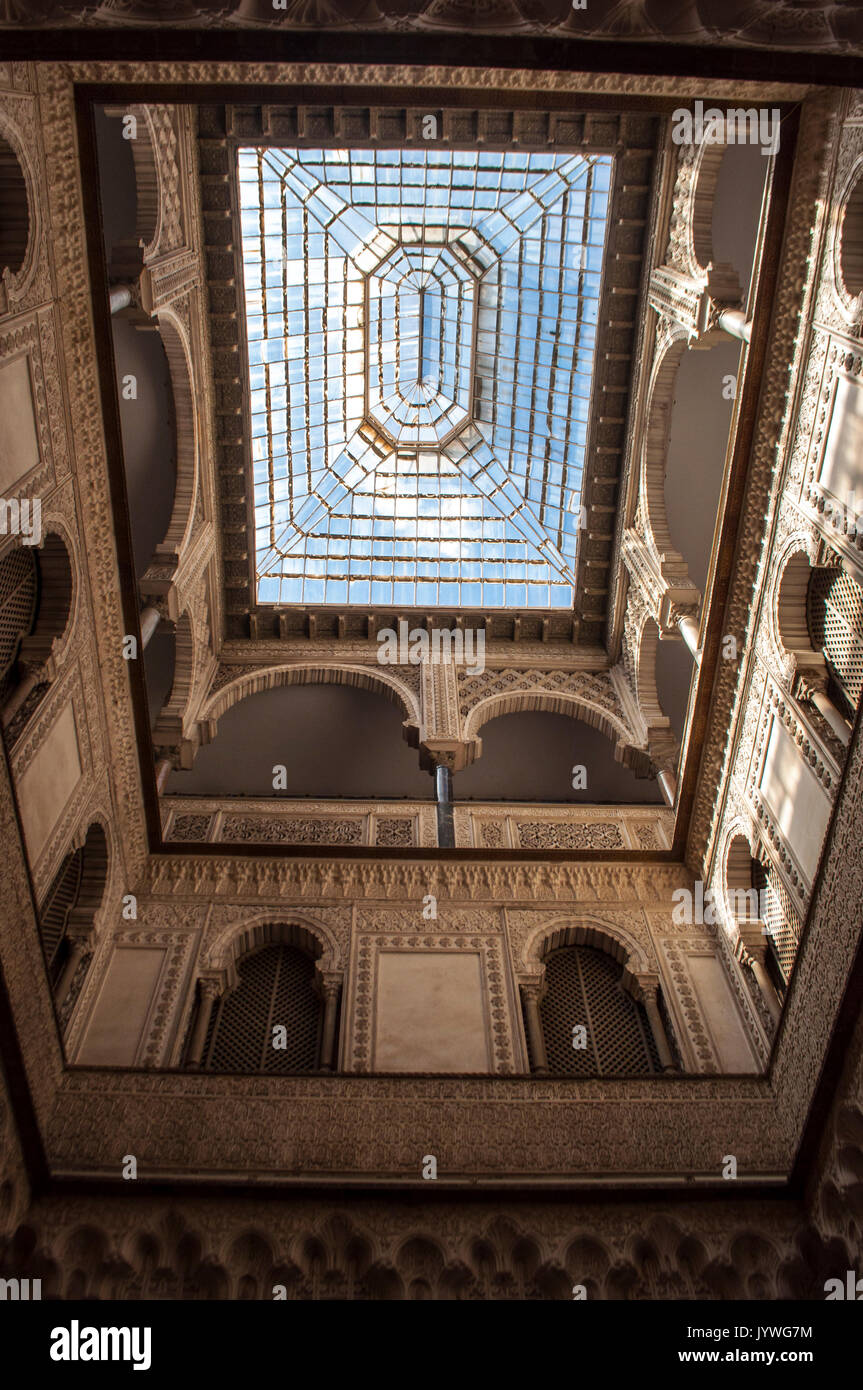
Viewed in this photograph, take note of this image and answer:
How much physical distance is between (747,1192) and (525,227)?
11.0 meters

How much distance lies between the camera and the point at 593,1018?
903 centimetres

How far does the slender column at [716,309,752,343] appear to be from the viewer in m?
8.50

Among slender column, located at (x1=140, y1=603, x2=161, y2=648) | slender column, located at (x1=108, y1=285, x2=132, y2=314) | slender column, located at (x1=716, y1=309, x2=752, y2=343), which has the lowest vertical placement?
slender column, located at (x1=140, y1=603, x2=161, y2=648)

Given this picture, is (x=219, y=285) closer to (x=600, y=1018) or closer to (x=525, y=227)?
(x=525, y=227)

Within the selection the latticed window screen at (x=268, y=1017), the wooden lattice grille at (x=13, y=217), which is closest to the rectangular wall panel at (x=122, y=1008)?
the latticed window screen at (x=268, y=1017)

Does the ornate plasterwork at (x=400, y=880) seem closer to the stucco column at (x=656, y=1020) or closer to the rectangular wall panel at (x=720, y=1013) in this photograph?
the rectangular wall panel at (x=720, y=1013)

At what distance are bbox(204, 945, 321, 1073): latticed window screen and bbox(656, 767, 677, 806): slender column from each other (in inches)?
156

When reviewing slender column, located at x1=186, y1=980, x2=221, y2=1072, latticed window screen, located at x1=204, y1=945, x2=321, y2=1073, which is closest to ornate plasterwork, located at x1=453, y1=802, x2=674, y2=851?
latticed window screen, located at x1=204, y1=945, x2=321, y2=1073

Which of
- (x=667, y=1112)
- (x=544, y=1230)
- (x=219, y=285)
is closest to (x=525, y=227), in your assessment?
(x=219, y=285)

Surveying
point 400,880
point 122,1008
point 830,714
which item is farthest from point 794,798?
point 122,1008

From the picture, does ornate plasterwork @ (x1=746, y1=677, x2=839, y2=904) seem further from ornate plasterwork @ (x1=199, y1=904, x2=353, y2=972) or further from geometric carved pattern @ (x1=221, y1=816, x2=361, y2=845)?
geometric carved pattern @ (x1=221, y1=816, x2=361, y2=845)

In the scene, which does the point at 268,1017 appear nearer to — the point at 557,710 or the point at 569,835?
the point at 569,835

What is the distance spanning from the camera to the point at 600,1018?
29.7 feet

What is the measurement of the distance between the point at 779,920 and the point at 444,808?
366 cm
